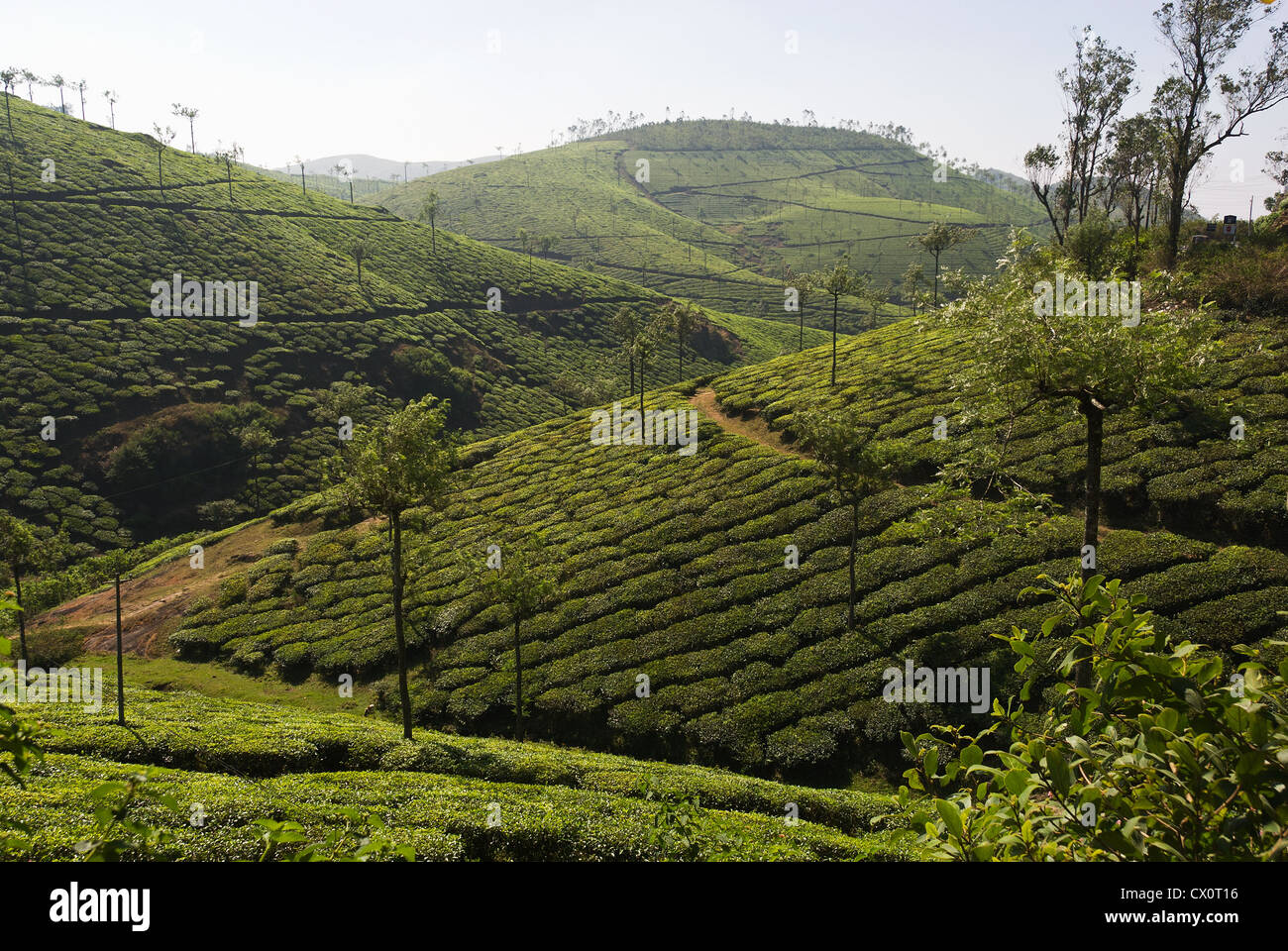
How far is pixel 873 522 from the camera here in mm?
32156

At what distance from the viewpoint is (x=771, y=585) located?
30.2 m

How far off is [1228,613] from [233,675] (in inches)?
1574

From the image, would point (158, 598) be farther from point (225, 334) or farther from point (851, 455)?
point (225, 334)

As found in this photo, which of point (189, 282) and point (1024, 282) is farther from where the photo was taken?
point (189, 282)

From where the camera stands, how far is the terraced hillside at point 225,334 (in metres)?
57.3

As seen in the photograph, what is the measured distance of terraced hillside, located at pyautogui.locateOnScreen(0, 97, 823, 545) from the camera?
57.3 meters

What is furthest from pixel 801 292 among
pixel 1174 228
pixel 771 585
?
pixel 771 585

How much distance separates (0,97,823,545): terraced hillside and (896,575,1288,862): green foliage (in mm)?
63356

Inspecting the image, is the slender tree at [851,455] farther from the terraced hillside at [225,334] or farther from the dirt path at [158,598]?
the terraced hillside at [225,334]

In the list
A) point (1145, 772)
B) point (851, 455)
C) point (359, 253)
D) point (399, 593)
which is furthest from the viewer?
point (359, 253)

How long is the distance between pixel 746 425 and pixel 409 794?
38446 millimetres

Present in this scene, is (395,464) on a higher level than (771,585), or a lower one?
higher
